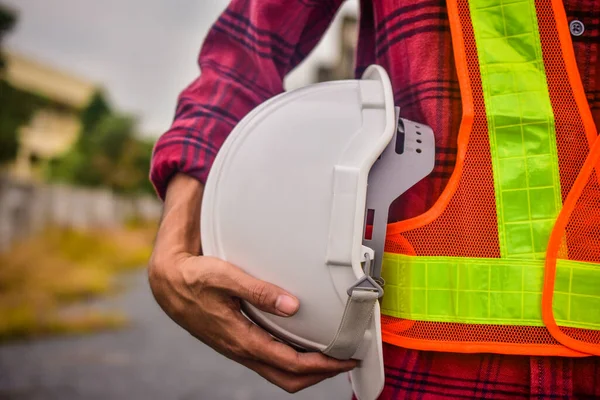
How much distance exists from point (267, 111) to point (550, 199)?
56 centimetres

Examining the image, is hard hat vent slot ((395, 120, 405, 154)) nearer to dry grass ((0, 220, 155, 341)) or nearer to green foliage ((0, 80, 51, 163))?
dry grass ((0, 220, 155, 341))

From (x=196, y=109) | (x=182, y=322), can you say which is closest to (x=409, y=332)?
(x=182, y=322)

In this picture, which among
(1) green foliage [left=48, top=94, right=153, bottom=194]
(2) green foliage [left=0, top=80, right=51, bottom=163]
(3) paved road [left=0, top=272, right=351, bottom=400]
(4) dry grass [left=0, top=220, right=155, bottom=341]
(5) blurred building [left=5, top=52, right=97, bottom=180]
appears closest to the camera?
(3) paved road [left=0, top=272, right=351, bottom=400]

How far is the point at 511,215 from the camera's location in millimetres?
963

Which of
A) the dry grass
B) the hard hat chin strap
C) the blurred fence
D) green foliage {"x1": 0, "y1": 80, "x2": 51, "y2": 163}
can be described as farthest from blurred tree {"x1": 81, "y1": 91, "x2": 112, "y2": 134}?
the hard hat chin strap

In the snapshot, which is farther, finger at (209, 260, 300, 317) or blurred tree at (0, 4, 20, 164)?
blurred tree at (0, 4, 20, 164)

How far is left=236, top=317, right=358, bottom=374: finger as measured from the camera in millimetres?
1059

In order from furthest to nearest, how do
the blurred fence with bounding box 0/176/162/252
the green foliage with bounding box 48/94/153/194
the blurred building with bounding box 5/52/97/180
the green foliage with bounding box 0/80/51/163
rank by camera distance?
the blurred building with bounding box 5/52/97/180 < the green foliage with bounding box 48/94/153/194 < the green foliage with bounding box 0/80/51/163 < the blurred fence with bounding box 0/176/162/252

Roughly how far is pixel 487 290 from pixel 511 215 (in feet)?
0.43

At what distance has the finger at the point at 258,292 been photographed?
104cm

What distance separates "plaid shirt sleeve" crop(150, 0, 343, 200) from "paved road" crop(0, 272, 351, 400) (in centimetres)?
420

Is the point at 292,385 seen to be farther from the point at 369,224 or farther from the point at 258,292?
the point at 369,224

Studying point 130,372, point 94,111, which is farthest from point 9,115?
point 94,111

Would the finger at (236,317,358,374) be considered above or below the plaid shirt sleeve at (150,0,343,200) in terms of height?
below
